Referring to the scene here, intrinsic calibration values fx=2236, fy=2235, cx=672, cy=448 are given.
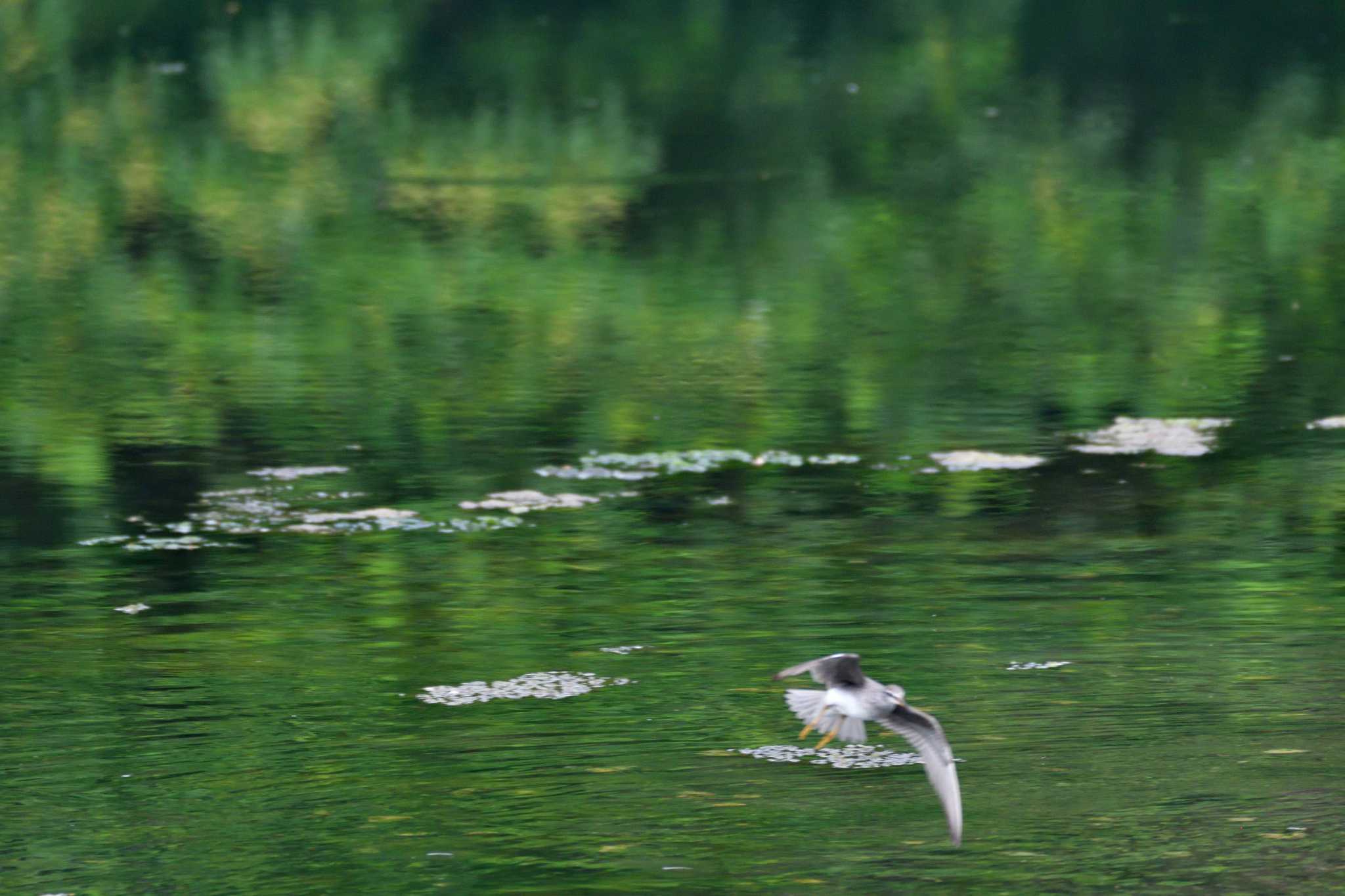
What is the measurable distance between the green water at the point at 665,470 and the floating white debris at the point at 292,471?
55 mm

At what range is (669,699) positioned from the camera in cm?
602

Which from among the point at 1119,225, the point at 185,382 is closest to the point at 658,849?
the point at 185,382

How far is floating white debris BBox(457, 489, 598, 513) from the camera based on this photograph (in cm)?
796

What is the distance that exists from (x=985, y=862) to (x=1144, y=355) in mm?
5565

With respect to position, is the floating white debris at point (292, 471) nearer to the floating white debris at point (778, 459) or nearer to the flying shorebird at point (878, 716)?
the floating white debris at point (778, 459)

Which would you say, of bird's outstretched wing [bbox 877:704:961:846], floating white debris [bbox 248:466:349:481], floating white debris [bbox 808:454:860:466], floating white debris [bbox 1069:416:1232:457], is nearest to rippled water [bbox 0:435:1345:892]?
bird's outstretched wing [bbox 877:704:961:846]

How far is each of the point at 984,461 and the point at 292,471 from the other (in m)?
2.62

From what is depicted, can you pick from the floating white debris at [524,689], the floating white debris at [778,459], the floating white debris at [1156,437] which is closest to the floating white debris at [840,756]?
the floating white debris at [524,689]

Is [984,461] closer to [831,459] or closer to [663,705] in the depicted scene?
[831,459]

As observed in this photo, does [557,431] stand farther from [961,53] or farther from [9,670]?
[961,53]

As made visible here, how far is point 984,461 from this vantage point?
8508mm

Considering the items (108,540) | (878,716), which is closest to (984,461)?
(108,540)

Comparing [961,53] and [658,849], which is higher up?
[961,53]

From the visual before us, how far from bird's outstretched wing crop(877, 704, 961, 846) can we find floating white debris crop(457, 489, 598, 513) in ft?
10.4
